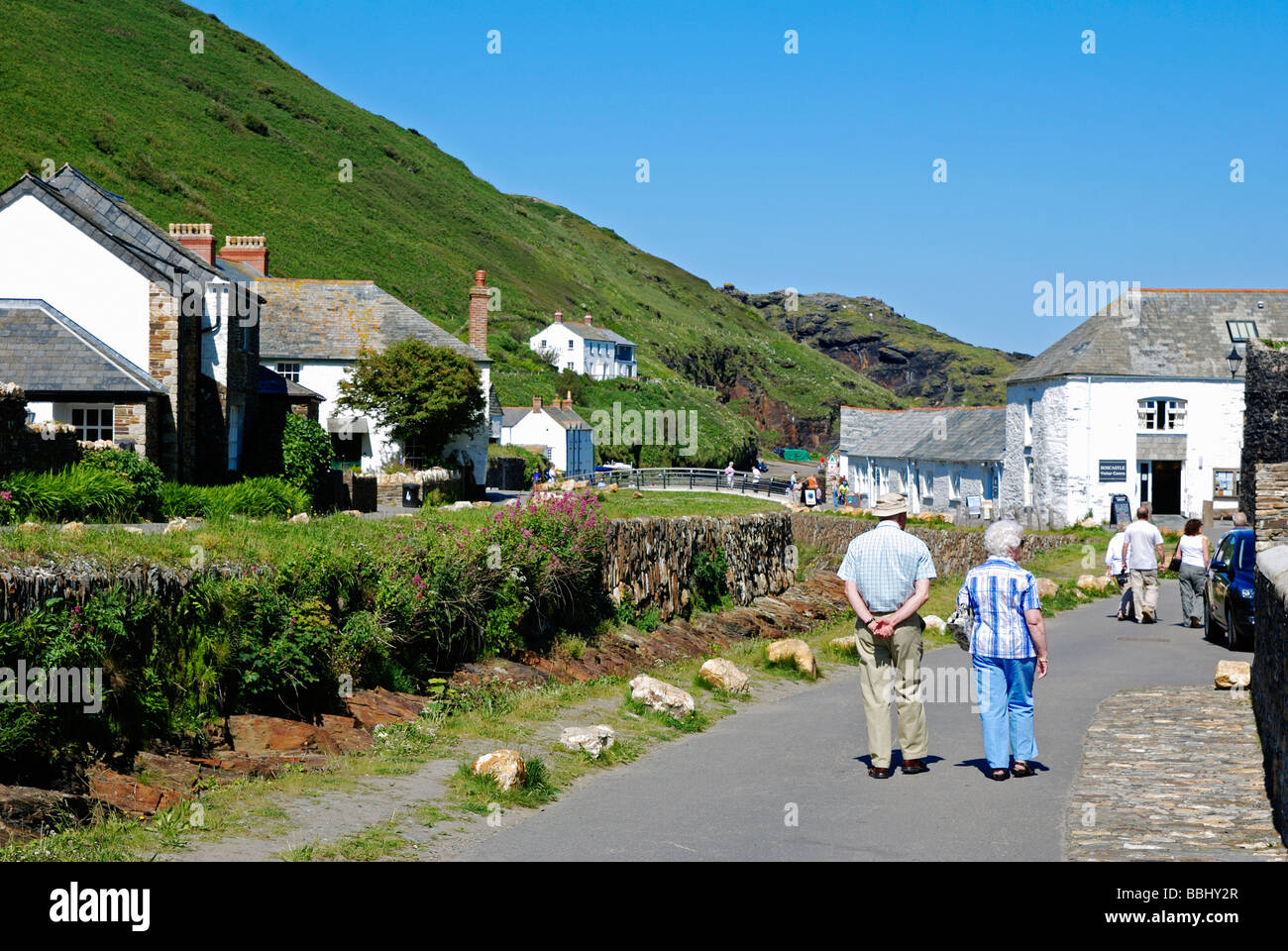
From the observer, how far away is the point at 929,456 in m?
58.7

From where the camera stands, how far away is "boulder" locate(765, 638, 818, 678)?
16.7 m

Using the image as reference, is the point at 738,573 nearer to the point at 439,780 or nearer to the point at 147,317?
the point at 147,317

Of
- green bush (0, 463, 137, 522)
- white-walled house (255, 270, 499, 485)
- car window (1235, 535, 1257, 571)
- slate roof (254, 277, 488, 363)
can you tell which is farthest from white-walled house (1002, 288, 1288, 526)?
green bush (0, 463, 137, 522)

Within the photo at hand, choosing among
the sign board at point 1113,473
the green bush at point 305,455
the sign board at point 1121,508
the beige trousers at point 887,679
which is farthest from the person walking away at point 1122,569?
the sign board at point 1113,473

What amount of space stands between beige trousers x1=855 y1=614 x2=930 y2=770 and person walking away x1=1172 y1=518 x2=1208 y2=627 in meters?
13.2

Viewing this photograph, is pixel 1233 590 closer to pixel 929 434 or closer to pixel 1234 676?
pixel 1234 676

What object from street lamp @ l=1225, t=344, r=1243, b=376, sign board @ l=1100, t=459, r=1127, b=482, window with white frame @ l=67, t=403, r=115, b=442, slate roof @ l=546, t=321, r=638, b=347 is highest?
slate roof @ l=546, t=321, r=638, b=347

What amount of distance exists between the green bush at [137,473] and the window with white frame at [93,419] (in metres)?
3.09

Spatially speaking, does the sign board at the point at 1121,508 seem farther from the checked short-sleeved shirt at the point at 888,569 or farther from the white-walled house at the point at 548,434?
the checked short-sleeved shirt at the point at 888,569

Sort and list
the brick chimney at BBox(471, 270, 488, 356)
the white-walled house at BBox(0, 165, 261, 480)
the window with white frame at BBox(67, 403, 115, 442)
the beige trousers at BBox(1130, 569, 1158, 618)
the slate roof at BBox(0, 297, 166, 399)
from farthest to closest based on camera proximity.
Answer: the brick chimney at BBox(471, 270, 488, 356) < the window with white frame at BBox(67, 403, 115, 442) < the white-walled house at BBox(0, 165, 261, 480) < the slate roof at BBox(0, 297, 166, 399) < the beige trousers at BBox(1130, 569, 1158, 618)

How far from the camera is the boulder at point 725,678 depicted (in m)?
14.8

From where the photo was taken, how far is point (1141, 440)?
4822cm

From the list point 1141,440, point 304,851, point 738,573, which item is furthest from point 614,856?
point 1141,440

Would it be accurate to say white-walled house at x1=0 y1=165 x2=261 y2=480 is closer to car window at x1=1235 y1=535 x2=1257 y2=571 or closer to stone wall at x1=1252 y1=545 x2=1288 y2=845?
car window at x1=1235 y1=535 x2=1257 y2=571
